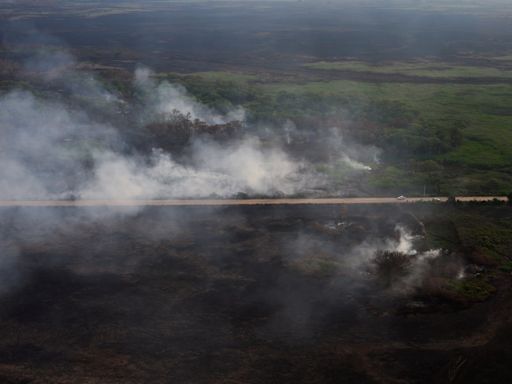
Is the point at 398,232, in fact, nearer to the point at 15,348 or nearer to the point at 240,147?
the point at 240,147

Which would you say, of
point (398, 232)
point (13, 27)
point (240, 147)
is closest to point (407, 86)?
point (240, 147)

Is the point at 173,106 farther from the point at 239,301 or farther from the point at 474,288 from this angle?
the point at 474,288

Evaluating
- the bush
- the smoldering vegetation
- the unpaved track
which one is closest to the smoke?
the smoldering vegetation

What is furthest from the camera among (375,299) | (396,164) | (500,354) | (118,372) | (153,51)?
(153,51)

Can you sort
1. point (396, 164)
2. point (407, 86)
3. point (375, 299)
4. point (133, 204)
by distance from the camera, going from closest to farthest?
point (375, 299) < point (133, 204) < point (396, 164) < point (407, 86)

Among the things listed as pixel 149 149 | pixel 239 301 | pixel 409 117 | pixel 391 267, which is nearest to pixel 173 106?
pixel 149 149

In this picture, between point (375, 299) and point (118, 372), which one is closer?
point (118, 372)
